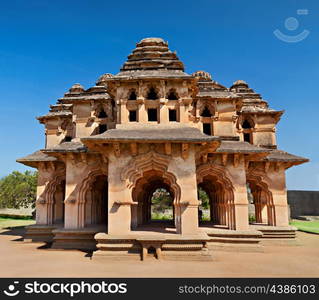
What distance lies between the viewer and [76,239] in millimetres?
13500

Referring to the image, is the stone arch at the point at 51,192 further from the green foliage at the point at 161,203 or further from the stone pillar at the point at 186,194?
the green foliage at the point at 161,203

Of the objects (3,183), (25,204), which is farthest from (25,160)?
(3,183)

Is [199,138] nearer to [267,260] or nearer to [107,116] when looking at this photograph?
[267,260]

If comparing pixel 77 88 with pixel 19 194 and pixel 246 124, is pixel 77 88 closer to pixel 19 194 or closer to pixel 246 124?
pixel 246 124

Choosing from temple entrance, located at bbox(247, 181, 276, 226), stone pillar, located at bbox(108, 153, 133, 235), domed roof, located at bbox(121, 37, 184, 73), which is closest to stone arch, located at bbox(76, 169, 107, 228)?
stone pillar, located at bbox(108, 153, 133, 235)

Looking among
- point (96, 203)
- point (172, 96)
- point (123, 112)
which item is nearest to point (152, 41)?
point (172, 96)

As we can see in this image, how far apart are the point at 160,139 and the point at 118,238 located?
4.52 metres

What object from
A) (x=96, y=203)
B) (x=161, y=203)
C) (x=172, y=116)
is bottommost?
(x=161, y=203)

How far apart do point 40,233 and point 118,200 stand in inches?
330

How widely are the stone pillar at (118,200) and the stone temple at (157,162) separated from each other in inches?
1.7

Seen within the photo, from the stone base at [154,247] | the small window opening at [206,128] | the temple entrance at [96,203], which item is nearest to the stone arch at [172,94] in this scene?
the small window opening at [206,128]

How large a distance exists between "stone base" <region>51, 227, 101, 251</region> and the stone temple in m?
0.05

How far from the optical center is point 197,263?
33.0 feet

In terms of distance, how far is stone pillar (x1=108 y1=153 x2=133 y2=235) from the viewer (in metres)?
11.0
